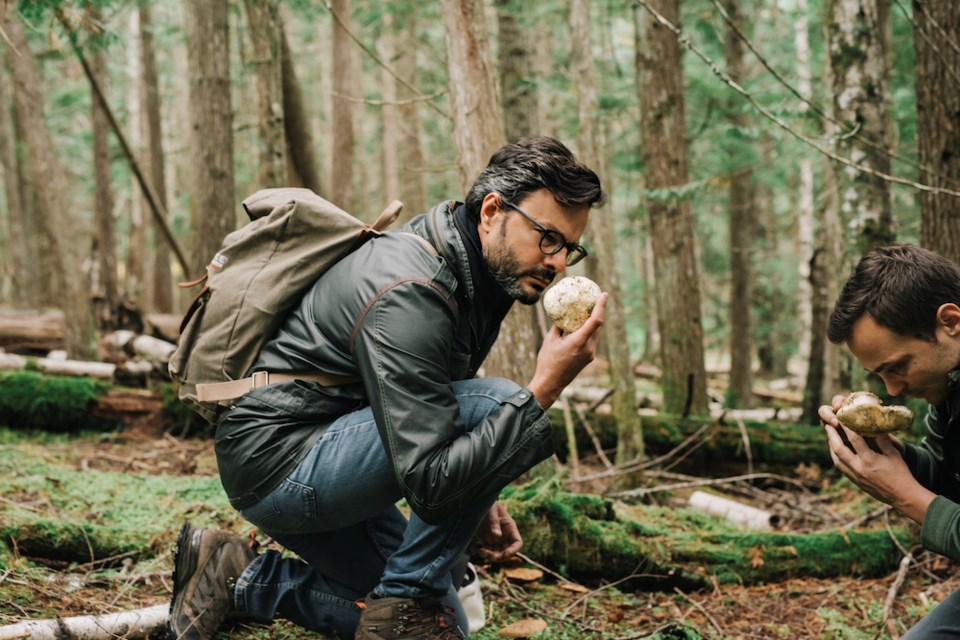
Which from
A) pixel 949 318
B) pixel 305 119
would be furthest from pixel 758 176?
pixel 949 318

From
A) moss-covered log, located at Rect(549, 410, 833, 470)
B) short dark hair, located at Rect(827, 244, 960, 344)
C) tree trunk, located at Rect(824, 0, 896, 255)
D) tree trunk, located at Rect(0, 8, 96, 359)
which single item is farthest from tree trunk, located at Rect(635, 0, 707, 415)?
tree trunk, located at Rect(0, 8, 96, 359)

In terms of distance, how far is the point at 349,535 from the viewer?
10.1 feet

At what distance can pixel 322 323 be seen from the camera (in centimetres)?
275

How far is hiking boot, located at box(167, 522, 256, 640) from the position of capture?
118 inches

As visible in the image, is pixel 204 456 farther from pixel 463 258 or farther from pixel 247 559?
pixel 463 258

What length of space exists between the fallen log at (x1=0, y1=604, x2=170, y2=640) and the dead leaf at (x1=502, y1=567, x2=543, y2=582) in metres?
1.59

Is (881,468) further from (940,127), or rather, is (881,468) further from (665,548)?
(940,127)

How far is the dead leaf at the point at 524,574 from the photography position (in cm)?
383

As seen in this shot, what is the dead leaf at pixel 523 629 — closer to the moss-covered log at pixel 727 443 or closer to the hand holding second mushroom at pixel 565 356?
the hand holding second mushroom at pixel 565 356

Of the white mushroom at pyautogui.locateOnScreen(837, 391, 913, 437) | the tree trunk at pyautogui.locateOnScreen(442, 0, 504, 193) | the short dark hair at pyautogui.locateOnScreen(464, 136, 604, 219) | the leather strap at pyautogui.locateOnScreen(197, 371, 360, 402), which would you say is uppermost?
the tree trunk at pyautogui.locateOnScreen(442, 0, 504, 193)

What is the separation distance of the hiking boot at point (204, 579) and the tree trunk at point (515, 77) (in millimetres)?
8284

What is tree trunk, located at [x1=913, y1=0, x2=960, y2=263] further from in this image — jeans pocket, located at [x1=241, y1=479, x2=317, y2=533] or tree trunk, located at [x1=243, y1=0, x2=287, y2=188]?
tree trunk, located at [x1=243, y1=0, x2=287, y2=188]

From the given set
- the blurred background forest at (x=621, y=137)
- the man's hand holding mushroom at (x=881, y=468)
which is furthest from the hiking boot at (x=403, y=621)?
the blurred background forest at (x=621, y=137)

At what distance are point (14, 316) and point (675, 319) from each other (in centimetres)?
952
